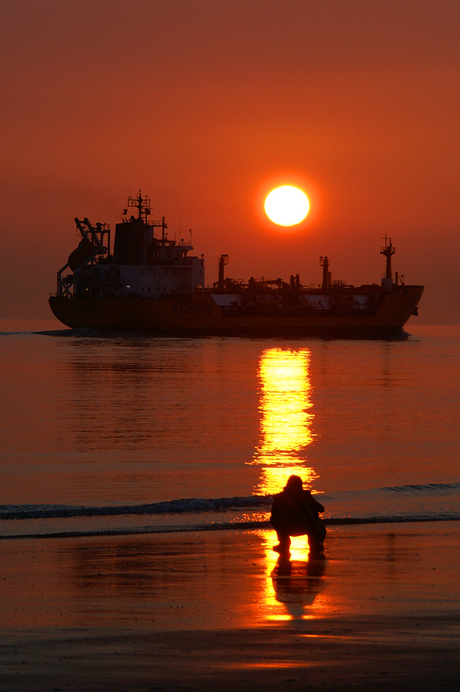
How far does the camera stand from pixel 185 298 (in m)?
106

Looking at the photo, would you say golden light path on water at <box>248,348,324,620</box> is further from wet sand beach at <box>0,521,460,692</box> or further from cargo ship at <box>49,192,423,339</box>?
cargo ship at <box>49,192,423,339</box>

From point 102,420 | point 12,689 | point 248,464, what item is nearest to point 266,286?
point 102,420

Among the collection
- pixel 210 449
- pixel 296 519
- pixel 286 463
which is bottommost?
pixel 210 449

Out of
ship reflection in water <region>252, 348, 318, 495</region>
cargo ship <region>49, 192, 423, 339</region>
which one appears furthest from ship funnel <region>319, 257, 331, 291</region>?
ship reflection in water <region>252, 348, 318, 495</region>

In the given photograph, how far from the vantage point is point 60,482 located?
17.3m

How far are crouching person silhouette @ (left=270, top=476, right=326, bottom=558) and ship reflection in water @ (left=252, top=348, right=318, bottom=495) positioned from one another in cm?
559

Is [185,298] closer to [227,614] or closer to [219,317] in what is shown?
[219,317]

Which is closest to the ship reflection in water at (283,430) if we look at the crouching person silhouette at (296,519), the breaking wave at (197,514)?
the breaking wave at (197,514)

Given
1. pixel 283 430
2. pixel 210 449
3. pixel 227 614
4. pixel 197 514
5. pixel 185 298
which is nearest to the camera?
pixel 227 614

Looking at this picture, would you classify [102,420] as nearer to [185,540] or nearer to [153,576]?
[185,540]

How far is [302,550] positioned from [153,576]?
2229mm

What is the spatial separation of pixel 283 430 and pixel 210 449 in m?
5.74

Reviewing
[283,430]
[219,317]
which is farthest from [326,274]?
[283,430]

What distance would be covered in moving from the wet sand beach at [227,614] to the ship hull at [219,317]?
94505 millimetres
